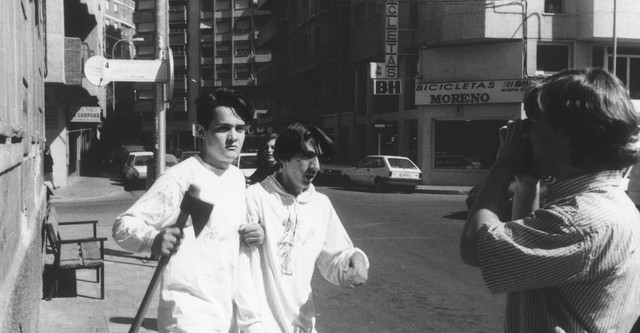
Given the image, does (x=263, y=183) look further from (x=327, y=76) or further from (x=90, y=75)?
(x=327, y=76)

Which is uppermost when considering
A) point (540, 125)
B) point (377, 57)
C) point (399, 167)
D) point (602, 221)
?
point (377, 57)

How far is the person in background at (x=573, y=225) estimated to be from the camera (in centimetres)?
214

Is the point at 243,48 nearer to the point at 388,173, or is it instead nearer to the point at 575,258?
the point at 388,173

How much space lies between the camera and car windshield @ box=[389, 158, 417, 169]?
3066 centimetres

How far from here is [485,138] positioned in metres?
33.5

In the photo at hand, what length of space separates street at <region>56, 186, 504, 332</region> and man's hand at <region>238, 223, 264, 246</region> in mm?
4078

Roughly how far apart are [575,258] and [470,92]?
31.4 meters

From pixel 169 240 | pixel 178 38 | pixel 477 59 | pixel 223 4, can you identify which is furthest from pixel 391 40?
pixel 178 38

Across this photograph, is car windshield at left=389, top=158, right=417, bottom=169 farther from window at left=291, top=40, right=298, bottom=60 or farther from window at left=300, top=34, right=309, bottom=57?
window at left=291, top=40, right=298, bottom=60

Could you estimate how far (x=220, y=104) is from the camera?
4160 millimetres

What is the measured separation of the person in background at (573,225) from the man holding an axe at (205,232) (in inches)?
68.0

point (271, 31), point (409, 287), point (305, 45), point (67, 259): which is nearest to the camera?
point (67, 259)

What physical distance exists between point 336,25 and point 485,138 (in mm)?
15636

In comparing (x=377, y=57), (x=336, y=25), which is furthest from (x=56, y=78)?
(x=336, y=25)
